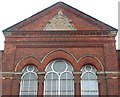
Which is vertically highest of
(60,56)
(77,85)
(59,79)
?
(60,56)

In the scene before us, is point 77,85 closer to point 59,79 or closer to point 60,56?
point 59,79

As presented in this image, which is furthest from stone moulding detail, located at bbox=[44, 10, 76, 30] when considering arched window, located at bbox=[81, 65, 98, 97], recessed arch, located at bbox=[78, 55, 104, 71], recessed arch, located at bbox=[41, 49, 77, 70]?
arched window, located at bbox=[81, 65, 98, 97]

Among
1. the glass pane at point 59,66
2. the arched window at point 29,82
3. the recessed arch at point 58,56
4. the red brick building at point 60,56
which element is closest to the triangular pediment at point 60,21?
the red brick building at point 60,56

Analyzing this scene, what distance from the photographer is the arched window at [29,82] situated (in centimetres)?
1784

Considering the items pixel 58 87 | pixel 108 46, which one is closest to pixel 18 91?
pixel 58 87

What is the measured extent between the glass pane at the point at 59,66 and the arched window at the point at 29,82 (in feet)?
4.33

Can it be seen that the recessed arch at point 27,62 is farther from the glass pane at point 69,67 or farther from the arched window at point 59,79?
the glass pane at point 69,67

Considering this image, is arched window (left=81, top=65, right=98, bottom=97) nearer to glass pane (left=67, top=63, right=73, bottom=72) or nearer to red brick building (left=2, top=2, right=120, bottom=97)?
red brick building (left=2, top=2, right=120, bottom=97)

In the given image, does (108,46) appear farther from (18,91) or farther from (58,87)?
(18,91)

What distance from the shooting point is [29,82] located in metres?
18.2

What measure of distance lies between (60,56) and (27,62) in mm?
2168

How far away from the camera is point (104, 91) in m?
17.6

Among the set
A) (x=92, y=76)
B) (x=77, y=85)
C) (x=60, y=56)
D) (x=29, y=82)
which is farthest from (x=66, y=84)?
(x=29, y=82)

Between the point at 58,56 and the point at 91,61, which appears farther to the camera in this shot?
the point at 58,56
